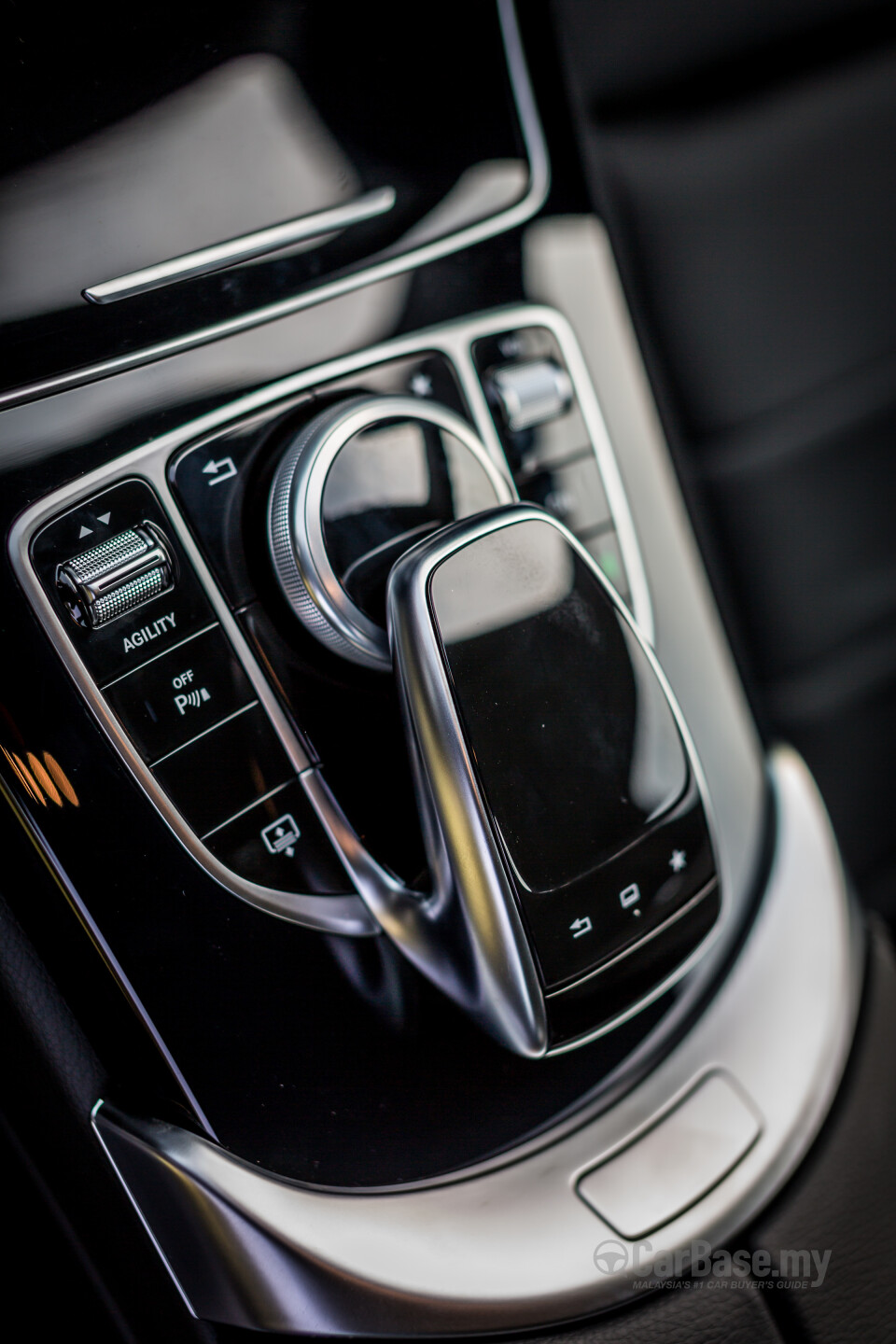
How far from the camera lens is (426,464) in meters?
0.37

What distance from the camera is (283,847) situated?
362mm

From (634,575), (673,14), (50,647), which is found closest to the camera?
(50,647)

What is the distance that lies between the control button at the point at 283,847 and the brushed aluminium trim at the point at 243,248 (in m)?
0.17

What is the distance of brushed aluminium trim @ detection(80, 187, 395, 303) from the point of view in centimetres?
34

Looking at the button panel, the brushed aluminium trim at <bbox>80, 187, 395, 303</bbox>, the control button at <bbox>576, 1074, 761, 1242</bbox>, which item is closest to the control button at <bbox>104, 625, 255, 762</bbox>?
the button panel

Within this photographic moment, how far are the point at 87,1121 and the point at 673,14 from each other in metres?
0.62

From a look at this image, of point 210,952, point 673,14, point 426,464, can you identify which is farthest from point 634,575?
point 673,14

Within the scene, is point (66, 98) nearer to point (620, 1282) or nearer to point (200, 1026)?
point (200, 1026)

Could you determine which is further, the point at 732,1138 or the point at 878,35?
the point at 878,35

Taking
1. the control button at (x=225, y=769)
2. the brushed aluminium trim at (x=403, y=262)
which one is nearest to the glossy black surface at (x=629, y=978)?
the control button at (x=225, y=769)

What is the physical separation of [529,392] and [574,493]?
0.15 feet

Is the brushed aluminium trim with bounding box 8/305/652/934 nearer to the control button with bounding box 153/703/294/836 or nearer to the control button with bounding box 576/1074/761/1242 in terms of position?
the control button with bounding box 153/703/294/836

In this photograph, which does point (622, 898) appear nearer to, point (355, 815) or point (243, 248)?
point (355, 815)

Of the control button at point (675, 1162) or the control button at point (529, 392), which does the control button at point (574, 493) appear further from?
the control button at point (675, 1162)
